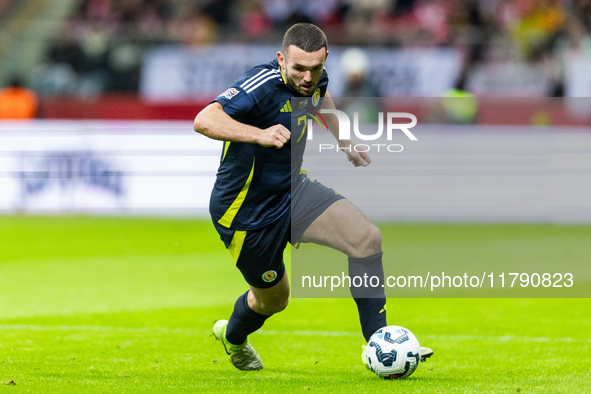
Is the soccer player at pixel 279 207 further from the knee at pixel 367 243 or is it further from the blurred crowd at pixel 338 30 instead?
the blurred crowd at pixel 338 30

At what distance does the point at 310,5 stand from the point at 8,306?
11.0m

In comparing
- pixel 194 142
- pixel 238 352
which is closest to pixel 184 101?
→ pixel 194 142

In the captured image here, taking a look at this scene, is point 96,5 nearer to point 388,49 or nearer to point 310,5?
point 310,5

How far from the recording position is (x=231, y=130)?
4.12 m

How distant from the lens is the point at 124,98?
15.8 metres

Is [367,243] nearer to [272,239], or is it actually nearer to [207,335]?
[272,239]

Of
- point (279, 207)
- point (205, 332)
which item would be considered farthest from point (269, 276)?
point (205, 332)

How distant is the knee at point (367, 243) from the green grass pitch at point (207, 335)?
2.38 feet

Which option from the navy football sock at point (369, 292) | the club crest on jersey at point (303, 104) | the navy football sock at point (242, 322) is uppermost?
the club crest on jersey at point (303, 104)

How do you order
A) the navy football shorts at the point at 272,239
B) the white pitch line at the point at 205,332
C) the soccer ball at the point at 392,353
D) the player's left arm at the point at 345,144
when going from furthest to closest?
the white pitch line at the point at 205,332 → the player's left arm at the point at 345,144 → the navy football shorts at the point at 272,239 → the soccer ball at the point at 392,353

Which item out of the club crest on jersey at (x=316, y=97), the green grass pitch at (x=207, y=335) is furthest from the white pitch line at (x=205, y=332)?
A: the club crest on jersey at (x=316, y=97)

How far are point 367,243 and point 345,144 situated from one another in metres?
0.76

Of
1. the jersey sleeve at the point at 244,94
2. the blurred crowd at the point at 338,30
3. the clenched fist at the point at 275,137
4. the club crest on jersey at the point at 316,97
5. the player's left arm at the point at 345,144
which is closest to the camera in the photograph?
the clenched fist at the point at 275,137

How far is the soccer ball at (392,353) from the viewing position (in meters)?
4.48
